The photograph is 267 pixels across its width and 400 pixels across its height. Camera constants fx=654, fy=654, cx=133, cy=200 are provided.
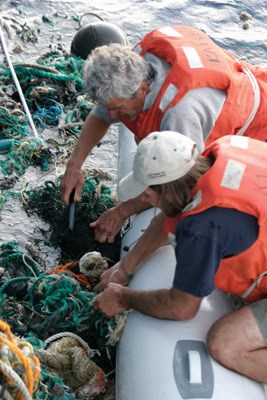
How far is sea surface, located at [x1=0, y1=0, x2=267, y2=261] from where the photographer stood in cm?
705

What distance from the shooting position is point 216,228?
2668 millimetres

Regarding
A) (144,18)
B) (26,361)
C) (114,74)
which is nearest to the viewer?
(26,361)

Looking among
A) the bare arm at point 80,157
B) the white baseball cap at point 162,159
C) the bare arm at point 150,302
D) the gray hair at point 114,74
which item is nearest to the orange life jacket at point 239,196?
the white baseball cap at point 162,159

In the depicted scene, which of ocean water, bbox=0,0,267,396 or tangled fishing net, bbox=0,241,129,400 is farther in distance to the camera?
ocean water, bbox=0,0,267,396

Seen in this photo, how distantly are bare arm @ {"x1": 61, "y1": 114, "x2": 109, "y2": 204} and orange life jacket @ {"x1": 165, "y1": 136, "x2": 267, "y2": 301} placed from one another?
1.23m

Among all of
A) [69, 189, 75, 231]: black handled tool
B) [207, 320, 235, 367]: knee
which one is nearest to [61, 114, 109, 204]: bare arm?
[69, 189, 75, 231]: black handled tool

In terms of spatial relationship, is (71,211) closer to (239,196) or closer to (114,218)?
(114,218)

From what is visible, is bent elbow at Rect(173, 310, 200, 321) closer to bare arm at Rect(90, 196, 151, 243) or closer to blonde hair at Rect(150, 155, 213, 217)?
blonde hair at Rect(150, 155, 213, 217)

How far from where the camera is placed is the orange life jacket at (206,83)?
A: 3.46m

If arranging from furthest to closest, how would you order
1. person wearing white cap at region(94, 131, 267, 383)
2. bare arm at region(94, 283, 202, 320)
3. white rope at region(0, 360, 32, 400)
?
bare arm at region(94, 283, 202, 320)
person wearing white cap at region(94, 131, 267, 383)
white rope at region(0, 360, 32, 400)

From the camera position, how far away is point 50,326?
11.7 feet

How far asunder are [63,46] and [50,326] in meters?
3.88

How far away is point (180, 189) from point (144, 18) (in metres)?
5.45

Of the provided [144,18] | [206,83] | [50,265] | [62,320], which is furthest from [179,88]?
[144,18]
